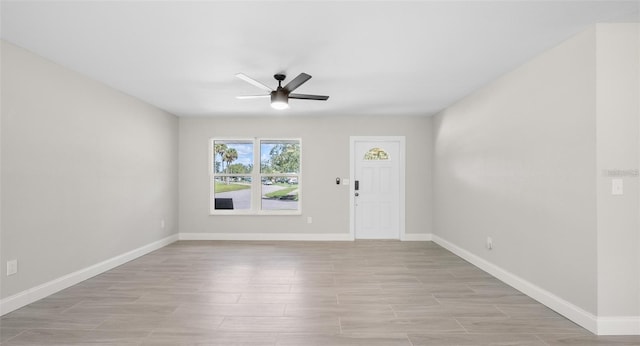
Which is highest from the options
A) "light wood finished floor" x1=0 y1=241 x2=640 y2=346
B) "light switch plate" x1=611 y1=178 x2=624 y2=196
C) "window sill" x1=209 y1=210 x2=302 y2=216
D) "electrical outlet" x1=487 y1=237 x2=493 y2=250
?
"light switch plate" x1=611 y1=178 x2=624 y2=196

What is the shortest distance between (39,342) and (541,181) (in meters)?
4.47

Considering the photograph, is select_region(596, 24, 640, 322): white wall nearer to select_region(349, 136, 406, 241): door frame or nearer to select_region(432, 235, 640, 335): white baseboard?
select_region(432, 235, 640, 335): white baseboard

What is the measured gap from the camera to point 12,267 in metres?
2.89

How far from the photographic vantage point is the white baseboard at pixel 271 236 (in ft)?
20.4

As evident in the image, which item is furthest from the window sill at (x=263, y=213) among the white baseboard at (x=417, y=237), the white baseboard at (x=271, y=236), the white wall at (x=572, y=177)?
the white wall at (x=572, y=177)

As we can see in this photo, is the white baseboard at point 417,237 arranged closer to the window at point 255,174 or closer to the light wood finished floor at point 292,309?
the light wood finished floor at point 292,309

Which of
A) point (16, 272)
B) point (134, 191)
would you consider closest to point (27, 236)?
point (16, 272)

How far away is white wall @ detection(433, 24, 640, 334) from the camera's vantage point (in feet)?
8.13

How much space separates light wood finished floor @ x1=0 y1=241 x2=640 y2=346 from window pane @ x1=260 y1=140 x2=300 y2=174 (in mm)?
2202

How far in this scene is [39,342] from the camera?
7.70 ft

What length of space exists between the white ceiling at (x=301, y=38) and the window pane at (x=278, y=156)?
7.10ft

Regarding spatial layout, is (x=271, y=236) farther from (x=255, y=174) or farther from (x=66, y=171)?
(x=66, y=171)

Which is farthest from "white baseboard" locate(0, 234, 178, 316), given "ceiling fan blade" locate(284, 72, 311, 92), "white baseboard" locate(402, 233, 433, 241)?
"white baseboard" locate(402, 233, 433, 241)

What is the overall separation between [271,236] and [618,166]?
516 centimetres
